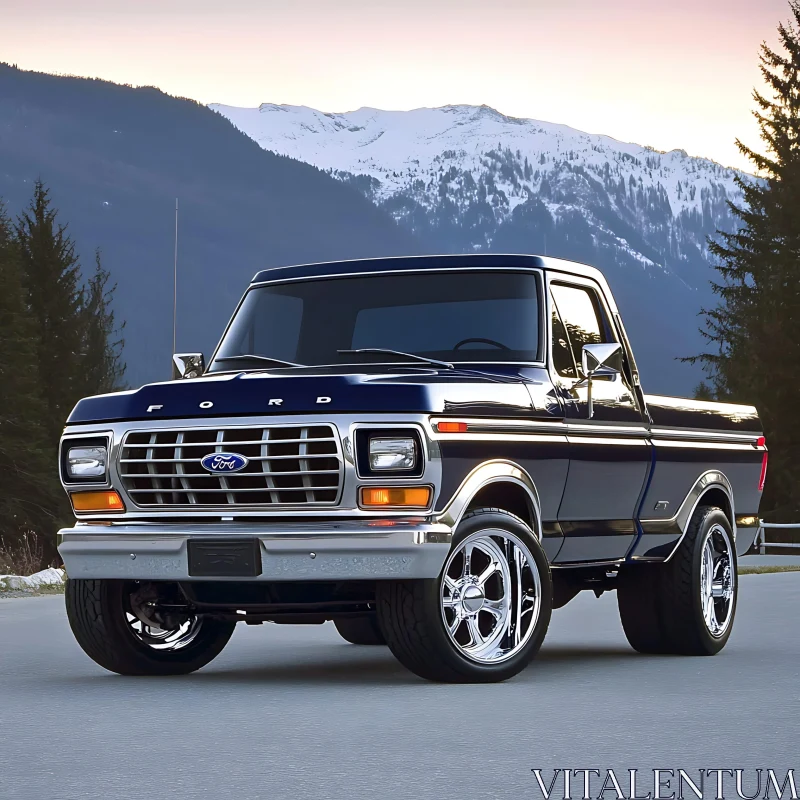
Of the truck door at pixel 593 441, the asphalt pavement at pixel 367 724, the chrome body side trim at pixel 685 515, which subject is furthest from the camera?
the chrome body side trim at pixel 685 515

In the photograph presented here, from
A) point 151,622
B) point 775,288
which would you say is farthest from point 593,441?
point 775,288

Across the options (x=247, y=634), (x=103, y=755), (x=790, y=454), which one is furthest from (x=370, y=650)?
Result: (x=790, y=454)

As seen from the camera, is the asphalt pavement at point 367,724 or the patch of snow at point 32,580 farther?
the patch of snow at point 32,580

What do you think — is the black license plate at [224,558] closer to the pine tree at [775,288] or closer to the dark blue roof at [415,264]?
the dark blue roof at [415,264]

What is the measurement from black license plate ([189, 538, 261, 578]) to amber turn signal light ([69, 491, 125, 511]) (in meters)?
0.70

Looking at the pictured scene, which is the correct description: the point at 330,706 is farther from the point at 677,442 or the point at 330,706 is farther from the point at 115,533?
the point at 677,442

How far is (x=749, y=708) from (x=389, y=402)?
2.19 m

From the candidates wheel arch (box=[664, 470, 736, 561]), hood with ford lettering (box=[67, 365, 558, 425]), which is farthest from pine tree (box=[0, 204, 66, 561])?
hood with ford lettering (box=[67, 365, 558, 425])

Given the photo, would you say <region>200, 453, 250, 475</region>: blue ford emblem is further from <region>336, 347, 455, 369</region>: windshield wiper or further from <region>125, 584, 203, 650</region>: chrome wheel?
<region>336, 347, 455, 369</region>: windshield wiper

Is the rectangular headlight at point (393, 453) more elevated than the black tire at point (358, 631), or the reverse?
the rectangular headlight at point (393, 453)

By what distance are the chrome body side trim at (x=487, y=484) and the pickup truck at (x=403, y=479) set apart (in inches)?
0.7

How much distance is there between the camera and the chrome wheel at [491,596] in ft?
27.9

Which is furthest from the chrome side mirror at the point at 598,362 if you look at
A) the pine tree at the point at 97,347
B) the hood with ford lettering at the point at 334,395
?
the pine tree at the point at 97,347

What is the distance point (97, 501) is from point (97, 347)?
213ft
